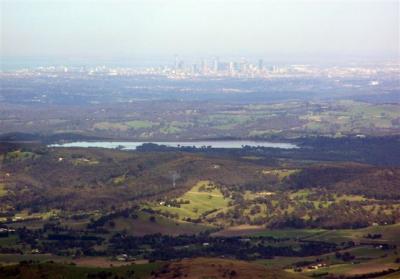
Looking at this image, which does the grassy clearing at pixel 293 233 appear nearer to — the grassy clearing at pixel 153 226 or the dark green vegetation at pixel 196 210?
the dark green vegetation at pixel 196 210

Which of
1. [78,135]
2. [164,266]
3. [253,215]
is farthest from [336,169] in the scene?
[78,135]

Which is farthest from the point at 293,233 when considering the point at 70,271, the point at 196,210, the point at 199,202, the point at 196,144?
the point at 196,144

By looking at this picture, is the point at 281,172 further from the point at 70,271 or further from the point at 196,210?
the point at 70,271

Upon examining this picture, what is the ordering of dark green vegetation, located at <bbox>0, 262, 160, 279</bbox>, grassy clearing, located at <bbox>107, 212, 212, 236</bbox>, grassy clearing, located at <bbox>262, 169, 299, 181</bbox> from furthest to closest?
grassy clearing, located at <bbox>262, 169, 299, 181</bbox>, grassy clearing, located at <bbox>107, 212, 212, 236</bbox>, dark green vegetation, located at <bbox>0, 262, 160, 279</bbox>

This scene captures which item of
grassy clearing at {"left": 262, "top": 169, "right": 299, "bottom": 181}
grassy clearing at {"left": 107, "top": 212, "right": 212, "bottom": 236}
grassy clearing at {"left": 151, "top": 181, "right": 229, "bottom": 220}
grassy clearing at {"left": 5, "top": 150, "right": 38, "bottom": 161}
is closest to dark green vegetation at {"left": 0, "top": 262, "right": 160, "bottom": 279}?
grassy clearing at {"left": 107, "top": 212, "right": 212, "bottom": 236}

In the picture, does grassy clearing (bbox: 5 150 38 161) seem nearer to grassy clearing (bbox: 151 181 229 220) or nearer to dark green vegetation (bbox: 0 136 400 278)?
dark green vegetation (bbox: 0 136 400 278)

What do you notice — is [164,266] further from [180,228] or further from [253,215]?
[253,215]
